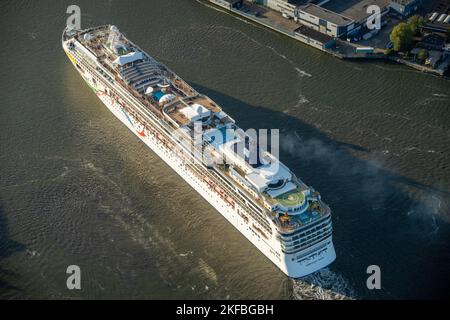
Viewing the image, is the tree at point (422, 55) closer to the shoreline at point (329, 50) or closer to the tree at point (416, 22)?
the shoreline at point (329, 50)

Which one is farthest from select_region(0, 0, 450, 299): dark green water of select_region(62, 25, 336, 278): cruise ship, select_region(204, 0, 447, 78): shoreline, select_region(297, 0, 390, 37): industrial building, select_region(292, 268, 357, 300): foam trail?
select_region(297, 0, 390, 37): industrial building

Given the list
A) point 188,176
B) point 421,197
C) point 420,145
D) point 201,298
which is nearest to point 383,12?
point 420,145

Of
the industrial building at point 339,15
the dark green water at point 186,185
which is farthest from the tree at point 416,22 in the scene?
the dark green water at point 186,185

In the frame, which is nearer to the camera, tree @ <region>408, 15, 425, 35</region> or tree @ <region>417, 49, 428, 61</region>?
tree @ <region>417, 49, 428, 61</region>

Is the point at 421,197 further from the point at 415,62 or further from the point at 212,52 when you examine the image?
the point at 212,52

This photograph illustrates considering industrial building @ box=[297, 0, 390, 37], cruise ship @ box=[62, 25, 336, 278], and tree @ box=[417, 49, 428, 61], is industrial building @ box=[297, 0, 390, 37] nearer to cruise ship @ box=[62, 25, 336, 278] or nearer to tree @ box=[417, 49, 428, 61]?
tree @ box=[417, 49, 428, 61]

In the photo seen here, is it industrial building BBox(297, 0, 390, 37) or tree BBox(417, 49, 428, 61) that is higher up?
industrial building BBox(297, 0, 390, 37)
